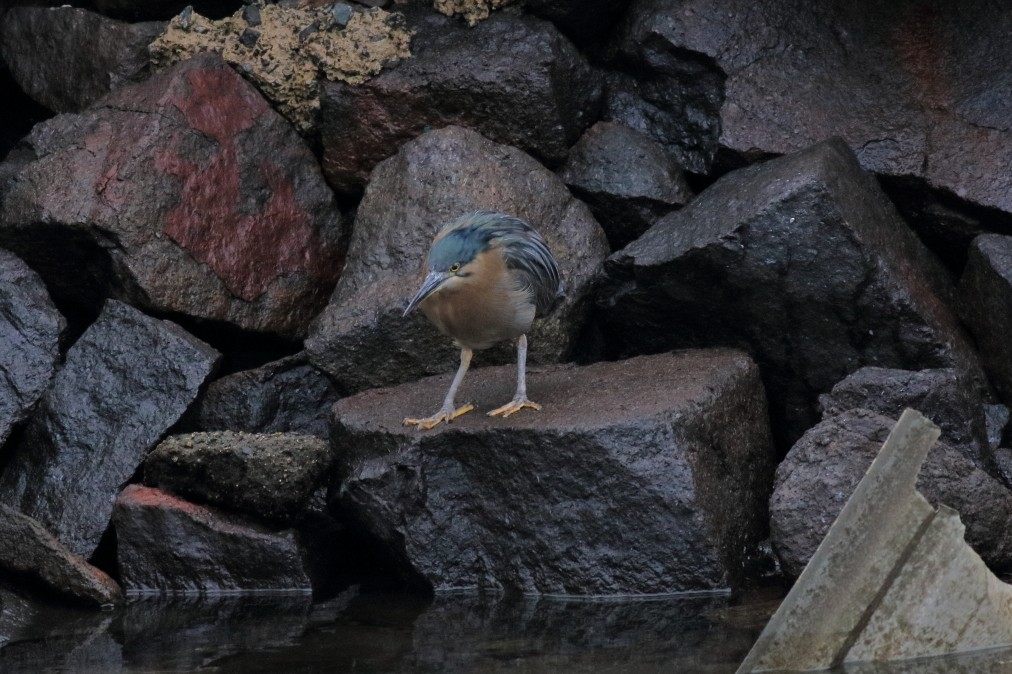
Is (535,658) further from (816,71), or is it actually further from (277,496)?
(816,71)

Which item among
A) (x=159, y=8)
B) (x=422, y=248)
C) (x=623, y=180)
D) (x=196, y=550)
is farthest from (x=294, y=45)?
(x=196, y=550)

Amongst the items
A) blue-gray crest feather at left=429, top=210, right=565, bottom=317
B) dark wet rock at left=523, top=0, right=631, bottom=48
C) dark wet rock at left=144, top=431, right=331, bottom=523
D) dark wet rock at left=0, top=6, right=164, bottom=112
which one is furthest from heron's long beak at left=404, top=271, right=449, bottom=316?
dark wet rock at left=0, top=6, right=164, bottom=112

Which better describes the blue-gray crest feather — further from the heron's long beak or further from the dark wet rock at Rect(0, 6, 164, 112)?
the dark wet rock at Rect(0, 6, 164, 112)

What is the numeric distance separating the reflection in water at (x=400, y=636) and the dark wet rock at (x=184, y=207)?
2.01 meters

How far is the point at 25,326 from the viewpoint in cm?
735

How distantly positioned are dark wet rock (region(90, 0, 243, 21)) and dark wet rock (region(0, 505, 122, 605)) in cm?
A: 363

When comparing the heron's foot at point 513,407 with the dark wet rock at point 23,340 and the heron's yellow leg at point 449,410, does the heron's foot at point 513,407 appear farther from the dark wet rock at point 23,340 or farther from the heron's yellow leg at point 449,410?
the dark wet rock at point 23,340

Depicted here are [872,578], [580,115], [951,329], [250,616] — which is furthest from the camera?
[580,115]

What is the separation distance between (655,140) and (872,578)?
4.14m

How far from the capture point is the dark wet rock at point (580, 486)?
5.79 m

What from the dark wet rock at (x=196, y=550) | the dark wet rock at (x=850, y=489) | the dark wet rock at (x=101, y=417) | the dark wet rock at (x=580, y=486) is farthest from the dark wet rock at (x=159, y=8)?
the dark wet rock at (x=850, y=489)

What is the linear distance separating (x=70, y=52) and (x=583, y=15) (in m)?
3.14

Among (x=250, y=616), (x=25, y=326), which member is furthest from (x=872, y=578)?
(x=25, y=326)

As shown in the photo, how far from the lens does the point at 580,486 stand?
5879 mm
